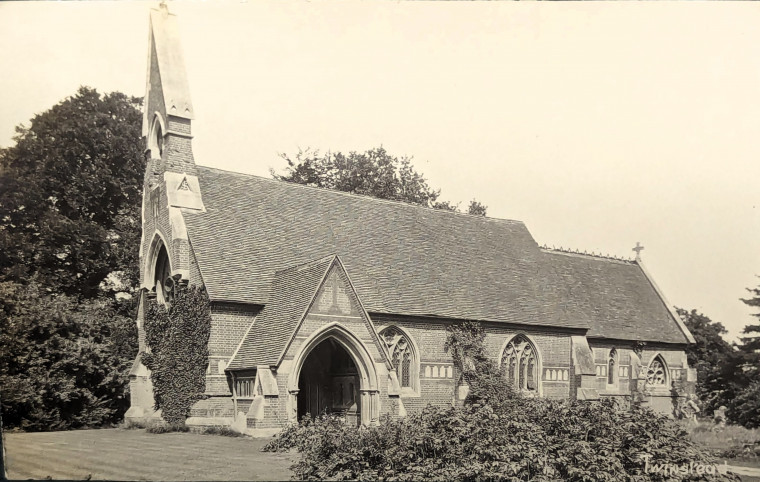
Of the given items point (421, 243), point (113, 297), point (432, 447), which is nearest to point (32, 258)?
point (113, 297)

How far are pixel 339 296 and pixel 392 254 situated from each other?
857 centimetres

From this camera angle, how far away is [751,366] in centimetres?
2895

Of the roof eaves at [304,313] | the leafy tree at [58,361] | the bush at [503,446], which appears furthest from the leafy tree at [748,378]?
the leafy tree at [58,361]

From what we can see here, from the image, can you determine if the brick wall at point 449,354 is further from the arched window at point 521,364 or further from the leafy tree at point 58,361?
the leafy tree at point 58,361

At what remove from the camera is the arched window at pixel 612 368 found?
37688mm

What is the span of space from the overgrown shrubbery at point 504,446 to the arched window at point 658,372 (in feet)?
77.5

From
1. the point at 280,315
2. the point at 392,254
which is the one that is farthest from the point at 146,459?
the point at 392,254

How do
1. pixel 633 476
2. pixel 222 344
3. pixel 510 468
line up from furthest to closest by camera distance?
pixel 222 344, pixel 633 476, pixel 510 468

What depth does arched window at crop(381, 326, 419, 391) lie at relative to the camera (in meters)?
28.5

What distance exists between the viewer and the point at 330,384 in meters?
26.8

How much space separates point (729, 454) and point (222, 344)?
18544 millimetres

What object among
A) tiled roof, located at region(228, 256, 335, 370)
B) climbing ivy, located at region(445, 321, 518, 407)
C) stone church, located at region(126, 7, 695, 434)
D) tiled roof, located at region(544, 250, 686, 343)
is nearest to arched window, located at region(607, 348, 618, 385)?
stone church, located at region(126, 7, 695, 434)

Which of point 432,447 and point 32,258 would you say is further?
point 32,258

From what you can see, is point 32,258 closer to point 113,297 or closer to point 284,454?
point 113,297
